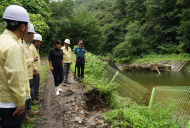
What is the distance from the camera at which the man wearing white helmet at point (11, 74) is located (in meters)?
1.41

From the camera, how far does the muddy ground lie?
3031 mm

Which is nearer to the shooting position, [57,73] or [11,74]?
[11,74]

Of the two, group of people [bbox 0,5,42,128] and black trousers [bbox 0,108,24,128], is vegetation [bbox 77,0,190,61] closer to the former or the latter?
group of people [bbox 0,5,42,128]

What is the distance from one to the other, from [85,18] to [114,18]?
1932cm

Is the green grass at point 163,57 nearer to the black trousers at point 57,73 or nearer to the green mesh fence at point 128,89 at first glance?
the green mesh fence at point 128,89

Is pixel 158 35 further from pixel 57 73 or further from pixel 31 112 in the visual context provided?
pixel 31 112

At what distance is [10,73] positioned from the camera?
141 centimetres

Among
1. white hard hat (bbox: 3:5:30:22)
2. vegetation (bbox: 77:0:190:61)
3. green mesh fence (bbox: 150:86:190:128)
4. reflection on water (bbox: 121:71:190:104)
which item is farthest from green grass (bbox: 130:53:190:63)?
white hard hat (bbox: 3:5:30:22)

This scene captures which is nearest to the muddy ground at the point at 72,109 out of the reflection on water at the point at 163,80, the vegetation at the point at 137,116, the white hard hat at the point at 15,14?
the vegetation at the point at 137,116

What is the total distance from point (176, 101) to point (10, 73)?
4675mm

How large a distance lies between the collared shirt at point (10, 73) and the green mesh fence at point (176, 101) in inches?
159

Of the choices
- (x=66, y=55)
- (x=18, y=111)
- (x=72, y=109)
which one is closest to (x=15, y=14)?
(x=18, y=111)

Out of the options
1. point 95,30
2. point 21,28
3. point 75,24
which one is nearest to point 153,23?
point 95,30

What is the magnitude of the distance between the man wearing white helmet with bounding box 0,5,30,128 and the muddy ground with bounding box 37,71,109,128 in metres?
1.58
